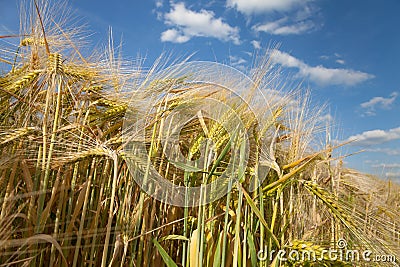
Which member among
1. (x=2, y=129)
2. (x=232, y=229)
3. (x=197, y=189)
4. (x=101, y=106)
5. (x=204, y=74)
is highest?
(x=204, y=74)

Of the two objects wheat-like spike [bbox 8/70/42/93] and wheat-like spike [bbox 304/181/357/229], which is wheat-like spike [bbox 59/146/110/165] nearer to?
wheat-like spike [bbox 8/70/42/93]

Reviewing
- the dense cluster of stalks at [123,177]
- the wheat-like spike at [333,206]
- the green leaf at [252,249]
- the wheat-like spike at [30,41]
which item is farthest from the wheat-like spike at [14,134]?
the wheat-like spike at [333,206]

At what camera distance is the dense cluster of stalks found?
1.29 m

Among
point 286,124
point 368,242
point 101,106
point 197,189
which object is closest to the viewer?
point 368,242

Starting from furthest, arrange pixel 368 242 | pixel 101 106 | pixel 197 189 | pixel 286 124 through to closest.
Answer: pixel 286 124 < pixel 101 106 < pixel 197 189 < pixel 368 242

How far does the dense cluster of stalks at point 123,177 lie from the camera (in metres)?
1.29

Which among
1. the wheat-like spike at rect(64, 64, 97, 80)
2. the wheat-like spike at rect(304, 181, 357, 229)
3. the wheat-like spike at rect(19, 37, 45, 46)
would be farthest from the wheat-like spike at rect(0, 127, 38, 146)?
the wheat-like spike at rect(304, 181, 357, 229)

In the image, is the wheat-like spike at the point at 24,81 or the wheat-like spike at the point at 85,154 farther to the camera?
the wheat-like spike at the point at 24,81

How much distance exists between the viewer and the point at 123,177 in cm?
160

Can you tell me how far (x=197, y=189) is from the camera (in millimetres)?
1517

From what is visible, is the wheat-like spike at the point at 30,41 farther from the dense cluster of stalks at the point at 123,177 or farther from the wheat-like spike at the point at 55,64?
the wheat-like spike at the point at 55,64

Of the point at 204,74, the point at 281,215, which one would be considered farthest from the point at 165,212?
the point at 204,74

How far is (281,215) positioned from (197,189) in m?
0.44

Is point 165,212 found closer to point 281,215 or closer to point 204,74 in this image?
point 281,215
